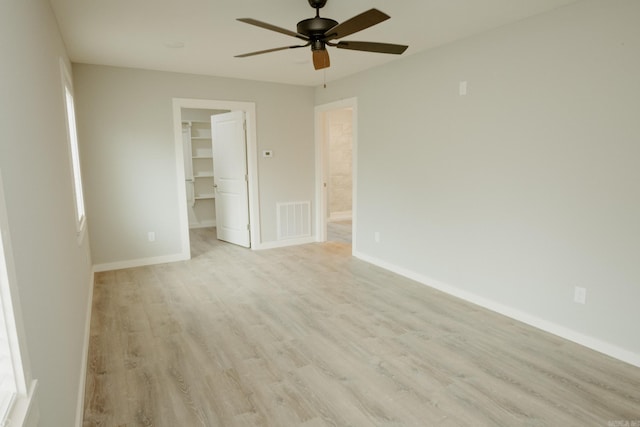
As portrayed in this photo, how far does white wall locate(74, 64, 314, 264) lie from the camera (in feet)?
14.8

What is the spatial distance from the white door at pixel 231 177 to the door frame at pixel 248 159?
9 centimetres

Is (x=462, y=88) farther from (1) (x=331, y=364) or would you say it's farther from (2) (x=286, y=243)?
(2) (x=286, y=243)

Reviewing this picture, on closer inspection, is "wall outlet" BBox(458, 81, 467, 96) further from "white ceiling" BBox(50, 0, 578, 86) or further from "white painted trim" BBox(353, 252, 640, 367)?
"white painted trim" BBox(353, 252, 640, 367)

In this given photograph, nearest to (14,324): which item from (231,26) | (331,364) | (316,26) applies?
(331,364)

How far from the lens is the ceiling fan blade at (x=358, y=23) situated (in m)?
2.03

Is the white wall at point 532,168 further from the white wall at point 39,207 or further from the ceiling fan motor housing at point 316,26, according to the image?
the white wall at point 39,207

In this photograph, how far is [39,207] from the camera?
61.1 inches

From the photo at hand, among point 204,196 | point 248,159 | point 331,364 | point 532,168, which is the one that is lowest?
point 331,364

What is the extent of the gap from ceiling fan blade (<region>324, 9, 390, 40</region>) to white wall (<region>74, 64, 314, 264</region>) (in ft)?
10.2

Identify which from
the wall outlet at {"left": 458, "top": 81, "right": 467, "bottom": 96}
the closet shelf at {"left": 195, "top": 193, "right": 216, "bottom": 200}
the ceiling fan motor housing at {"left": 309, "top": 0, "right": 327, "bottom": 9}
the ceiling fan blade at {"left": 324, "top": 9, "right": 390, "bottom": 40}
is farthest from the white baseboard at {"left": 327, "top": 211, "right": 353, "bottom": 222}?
the ceiling fan blade at {"left": 324, "top": 9, "right": 390, "bottom": 40}

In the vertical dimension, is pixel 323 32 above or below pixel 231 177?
above

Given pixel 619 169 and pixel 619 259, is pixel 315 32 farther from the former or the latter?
pixel 619 259

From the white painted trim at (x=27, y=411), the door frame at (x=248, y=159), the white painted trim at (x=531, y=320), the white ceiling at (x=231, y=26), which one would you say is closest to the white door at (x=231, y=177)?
the door frame at (x=248, y=159)

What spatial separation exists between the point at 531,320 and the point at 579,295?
→ 1.53ft
